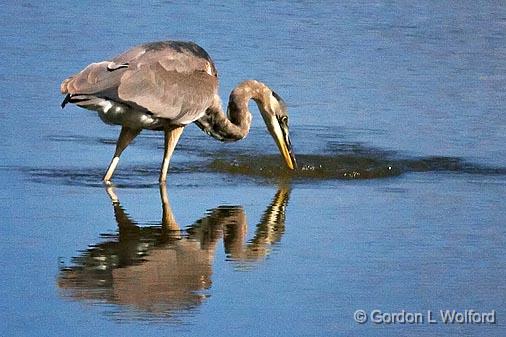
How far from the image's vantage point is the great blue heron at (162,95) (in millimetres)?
10797

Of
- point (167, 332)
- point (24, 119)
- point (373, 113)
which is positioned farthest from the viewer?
point (373, 113)

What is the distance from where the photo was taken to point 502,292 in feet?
28.0

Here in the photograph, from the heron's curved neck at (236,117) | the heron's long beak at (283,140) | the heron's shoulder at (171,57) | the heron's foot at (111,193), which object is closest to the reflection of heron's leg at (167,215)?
the heron's foot at (111,193)

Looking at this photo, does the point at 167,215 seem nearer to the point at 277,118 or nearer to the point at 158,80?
the point at 158,80

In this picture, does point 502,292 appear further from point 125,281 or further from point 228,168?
point 228,168

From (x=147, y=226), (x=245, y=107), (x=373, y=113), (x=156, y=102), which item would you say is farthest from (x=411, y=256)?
(x=373, y=113)

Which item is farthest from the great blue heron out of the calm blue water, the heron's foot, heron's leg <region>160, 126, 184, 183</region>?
the calm blue water

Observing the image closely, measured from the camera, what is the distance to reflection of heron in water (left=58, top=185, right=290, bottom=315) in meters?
8.05

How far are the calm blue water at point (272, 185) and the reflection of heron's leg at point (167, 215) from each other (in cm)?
2

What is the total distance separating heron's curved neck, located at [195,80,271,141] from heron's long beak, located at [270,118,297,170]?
0.23 meters

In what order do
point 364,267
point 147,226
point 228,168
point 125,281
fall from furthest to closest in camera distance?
point 228,168 → point 147,226 → point 364,267 → point 125,281

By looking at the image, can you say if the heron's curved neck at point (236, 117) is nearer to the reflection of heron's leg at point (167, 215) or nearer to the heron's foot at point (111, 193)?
the reflection of heron's leg at point (167, 215)

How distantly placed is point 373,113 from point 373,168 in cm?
204

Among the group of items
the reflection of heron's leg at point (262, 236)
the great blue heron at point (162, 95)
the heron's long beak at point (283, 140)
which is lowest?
the heron's long beak at point (283, 140)
